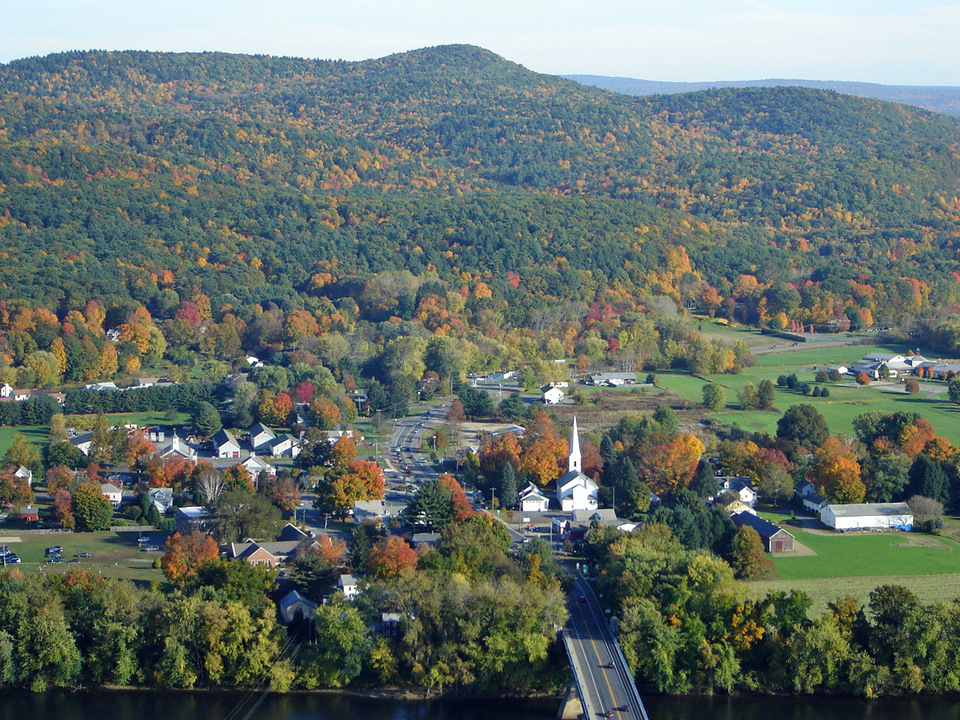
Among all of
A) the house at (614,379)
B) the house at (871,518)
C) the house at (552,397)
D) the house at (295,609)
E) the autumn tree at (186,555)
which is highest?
the autumn tree at (186,555)

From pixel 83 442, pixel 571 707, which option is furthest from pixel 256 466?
pixel 571 707

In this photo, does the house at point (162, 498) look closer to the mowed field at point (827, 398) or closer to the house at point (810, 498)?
the house at point (810, 498)

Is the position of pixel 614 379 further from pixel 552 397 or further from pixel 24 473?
pixel 24 473

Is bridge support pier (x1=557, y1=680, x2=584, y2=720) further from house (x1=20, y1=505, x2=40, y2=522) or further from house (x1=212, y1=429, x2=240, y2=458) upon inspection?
house (x1=212, y1=429, x2=240, y2=458)


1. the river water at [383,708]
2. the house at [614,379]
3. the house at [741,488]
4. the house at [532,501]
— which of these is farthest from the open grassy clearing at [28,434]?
the house at [741,488]

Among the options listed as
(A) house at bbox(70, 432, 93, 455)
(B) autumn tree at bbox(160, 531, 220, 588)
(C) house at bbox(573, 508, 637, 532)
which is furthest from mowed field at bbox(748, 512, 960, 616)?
(A) house at bbox(70, 432, 93, 455)
